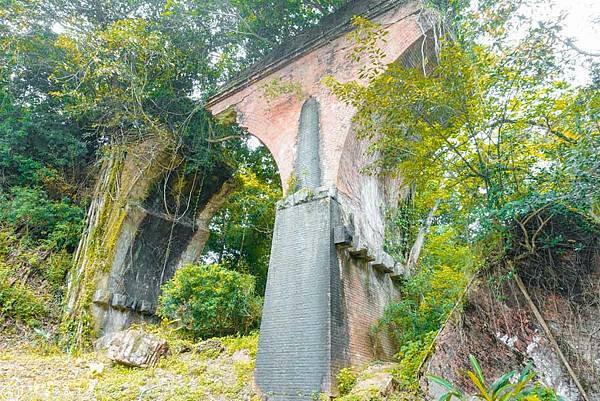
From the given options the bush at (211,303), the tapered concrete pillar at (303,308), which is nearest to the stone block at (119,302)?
the bush at (211,303)

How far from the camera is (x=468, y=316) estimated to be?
470 cm

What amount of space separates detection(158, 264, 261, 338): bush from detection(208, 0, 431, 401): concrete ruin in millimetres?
1962

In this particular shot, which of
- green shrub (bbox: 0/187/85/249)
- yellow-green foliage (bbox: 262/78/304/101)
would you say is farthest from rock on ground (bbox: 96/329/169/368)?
yellow-green foliage (bbox: 262/78/304/101)

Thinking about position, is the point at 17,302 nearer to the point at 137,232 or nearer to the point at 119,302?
the point at 119,302

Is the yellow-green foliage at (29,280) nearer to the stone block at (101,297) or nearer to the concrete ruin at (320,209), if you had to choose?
the stone block at (101,297)

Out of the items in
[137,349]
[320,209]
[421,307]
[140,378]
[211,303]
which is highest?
[320,209]

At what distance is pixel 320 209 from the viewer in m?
6.58

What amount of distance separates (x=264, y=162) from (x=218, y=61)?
4253 millimetres

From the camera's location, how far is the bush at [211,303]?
818cm

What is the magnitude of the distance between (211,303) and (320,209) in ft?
9.90

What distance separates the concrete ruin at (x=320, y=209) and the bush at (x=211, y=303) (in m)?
1.96

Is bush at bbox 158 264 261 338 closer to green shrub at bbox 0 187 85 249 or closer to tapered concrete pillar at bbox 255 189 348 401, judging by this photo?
tapered concrete pillar at bbox 255 189 348 401

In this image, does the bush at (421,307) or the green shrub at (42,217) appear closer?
the bush at (421,307)

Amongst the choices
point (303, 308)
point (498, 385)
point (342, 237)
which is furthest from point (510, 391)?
point (342, 237)
